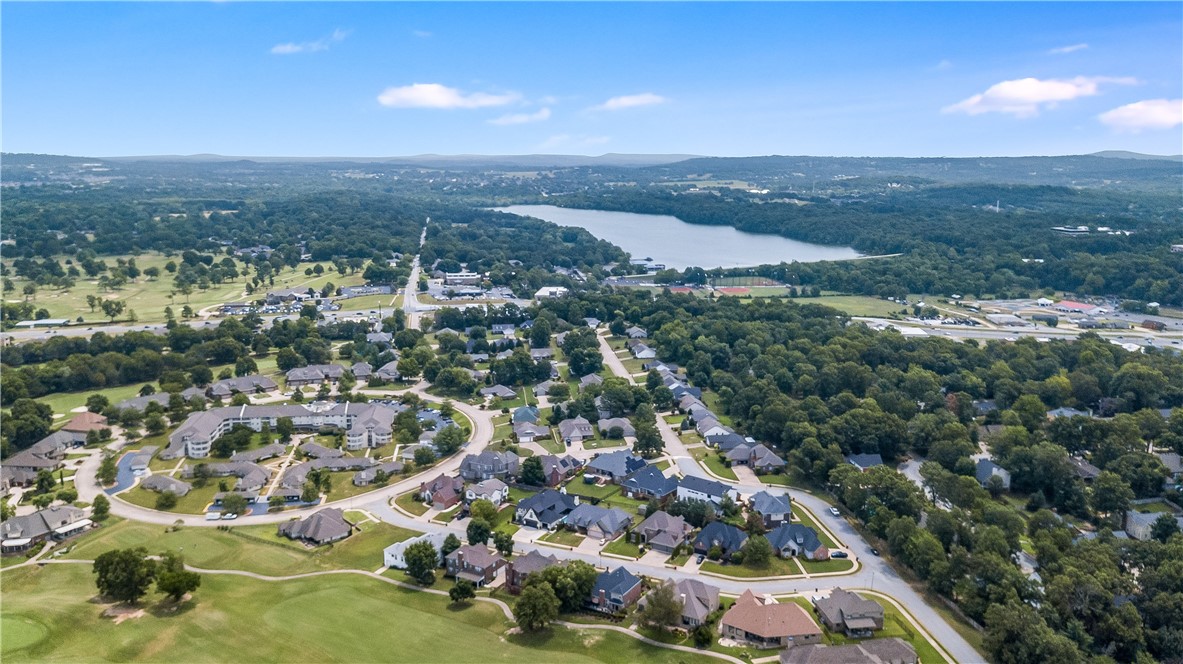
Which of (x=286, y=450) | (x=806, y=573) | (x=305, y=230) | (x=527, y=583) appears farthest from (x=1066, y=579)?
(x=305, y=230)

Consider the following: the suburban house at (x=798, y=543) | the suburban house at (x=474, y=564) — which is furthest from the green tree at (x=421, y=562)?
the suburban house at (x=798, y=543)

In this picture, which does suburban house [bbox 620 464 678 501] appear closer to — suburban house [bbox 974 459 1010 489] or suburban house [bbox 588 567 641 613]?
suburban house [bbox 588 567 641 613]

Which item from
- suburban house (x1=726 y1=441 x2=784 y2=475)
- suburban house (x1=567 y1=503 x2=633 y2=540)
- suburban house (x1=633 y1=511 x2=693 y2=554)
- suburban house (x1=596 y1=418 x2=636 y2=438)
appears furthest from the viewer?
suburban house (x1=596 y1=418 x2=636 y2=438)

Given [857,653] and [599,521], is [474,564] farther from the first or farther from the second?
[857,653]

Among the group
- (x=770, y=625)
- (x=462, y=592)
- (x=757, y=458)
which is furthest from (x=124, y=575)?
(x=757, y=458)

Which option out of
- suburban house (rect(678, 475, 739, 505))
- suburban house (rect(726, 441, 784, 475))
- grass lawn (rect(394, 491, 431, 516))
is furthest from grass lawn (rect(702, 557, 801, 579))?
grass lawn (rect(394, 491, 431, 516))

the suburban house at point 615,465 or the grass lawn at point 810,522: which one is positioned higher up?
the suburban house at point 615,465

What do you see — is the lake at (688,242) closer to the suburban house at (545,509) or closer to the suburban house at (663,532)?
the suburban house at (545,509)
